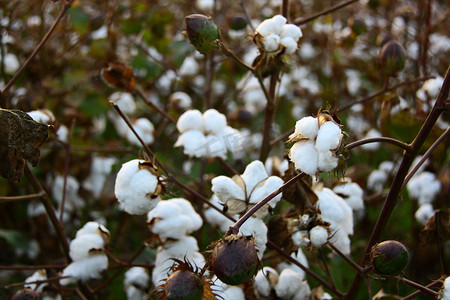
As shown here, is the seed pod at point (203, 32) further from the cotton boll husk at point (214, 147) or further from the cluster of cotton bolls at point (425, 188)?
the cluster of cotton bolls at point (425, 188)

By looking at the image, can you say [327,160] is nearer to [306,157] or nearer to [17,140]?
[306,157]

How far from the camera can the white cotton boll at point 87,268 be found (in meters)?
1.05

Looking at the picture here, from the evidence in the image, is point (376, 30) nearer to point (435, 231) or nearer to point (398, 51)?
point (398, 51)

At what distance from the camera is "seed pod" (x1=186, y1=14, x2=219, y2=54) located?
3.28 ft

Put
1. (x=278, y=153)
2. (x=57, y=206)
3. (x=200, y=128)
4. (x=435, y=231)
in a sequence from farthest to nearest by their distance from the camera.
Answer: (x=278, y=153)
(x=57, y=206)
(x=200, y=128)
(x=435, y=231)

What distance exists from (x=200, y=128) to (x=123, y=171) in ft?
1.08

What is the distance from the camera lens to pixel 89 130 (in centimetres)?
214

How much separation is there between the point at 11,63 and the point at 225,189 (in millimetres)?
1637

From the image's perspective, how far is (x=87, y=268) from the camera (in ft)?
3.48

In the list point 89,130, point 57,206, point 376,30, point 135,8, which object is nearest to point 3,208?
point 57,206

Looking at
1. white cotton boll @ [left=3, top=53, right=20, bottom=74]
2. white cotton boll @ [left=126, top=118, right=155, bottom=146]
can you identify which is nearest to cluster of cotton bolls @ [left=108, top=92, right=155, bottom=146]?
white cotton boll @ [left=126, top=118, right=155, bottom=146]

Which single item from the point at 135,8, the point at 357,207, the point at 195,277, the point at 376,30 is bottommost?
the point at 195,277

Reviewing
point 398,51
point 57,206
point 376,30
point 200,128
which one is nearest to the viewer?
point 200,128

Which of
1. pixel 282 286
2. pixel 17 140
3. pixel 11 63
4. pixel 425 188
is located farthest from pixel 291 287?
pixel 11 63
